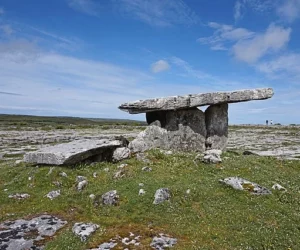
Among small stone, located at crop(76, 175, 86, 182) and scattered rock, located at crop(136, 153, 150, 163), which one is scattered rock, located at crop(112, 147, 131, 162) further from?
small stone, located at crop(76, 175, 86, 182)

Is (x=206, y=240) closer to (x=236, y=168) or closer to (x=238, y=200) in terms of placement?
(x=238, y=200)

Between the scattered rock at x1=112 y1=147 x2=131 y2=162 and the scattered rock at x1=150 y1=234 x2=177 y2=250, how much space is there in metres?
11.4

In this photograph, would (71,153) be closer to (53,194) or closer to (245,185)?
(53,194)

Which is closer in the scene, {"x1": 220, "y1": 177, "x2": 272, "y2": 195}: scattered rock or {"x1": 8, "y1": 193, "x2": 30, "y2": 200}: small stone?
{"x1": 220, "y1": 177, "x2": 272, "y2": 195}: scattered rock

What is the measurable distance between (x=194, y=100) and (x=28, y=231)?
702 inches

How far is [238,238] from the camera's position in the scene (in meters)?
15.0

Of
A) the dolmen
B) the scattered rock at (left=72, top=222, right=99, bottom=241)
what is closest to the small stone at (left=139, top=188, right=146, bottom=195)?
the scattered rock at (left=72, top=222, right=99, bottom=241)

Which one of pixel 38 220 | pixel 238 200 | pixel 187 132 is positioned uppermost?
pixel 187 132

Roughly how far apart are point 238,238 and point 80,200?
9294 millimetres

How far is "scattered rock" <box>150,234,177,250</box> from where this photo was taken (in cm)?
1452

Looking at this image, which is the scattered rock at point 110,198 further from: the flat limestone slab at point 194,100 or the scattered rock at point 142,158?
the flat limestone slab at point 194,100

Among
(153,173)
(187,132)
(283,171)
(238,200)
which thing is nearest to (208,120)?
(187,132)

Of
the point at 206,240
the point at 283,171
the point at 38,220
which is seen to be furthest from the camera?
the point at 283,171

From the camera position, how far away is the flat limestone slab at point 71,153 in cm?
2415
